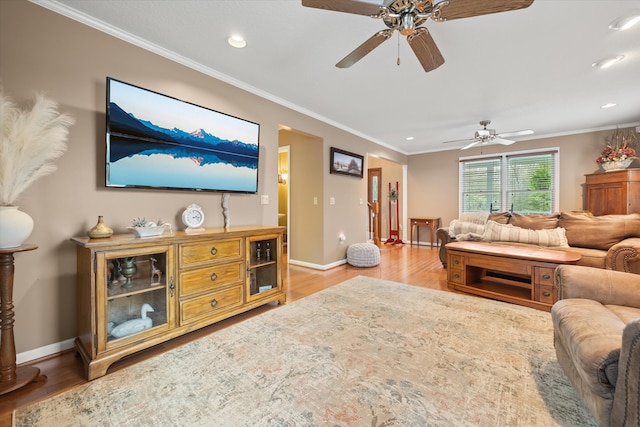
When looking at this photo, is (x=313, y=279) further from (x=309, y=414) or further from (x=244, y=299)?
(x=309, y=414)

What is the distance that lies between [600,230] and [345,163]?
3712mm

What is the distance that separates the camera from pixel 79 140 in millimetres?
1943

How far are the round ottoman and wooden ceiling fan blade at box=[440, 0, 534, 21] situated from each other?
3.50 m

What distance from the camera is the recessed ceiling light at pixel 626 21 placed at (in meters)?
1.89

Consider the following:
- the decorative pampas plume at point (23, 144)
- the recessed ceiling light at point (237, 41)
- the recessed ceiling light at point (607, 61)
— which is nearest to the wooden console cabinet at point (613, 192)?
the recessed ceiling light at point (607, 61)

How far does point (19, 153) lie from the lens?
149cm

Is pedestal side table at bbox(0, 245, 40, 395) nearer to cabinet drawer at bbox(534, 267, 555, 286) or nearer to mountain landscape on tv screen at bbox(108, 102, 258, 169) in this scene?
mountain landscape on tv screen at bbox(108, 102, 258, 169)

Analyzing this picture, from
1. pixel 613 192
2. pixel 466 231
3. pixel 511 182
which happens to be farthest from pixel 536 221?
pixel 511 182

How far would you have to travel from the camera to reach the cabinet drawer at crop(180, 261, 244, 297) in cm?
207

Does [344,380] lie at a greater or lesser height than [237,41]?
lesser

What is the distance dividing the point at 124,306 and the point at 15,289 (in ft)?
2.16

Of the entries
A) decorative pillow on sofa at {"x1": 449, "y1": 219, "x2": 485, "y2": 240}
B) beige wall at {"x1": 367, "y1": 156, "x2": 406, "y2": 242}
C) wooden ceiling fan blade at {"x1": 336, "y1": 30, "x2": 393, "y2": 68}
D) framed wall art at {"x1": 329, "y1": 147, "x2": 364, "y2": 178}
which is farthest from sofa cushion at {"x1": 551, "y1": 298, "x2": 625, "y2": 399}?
beige wall at {"x1": 367, "y1": 156, "x2": 406, "y2": 242}

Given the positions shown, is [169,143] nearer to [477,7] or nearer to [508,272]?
[477,7]

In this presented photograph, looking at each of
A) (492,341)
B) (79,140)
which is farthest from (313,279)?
(79,140)
